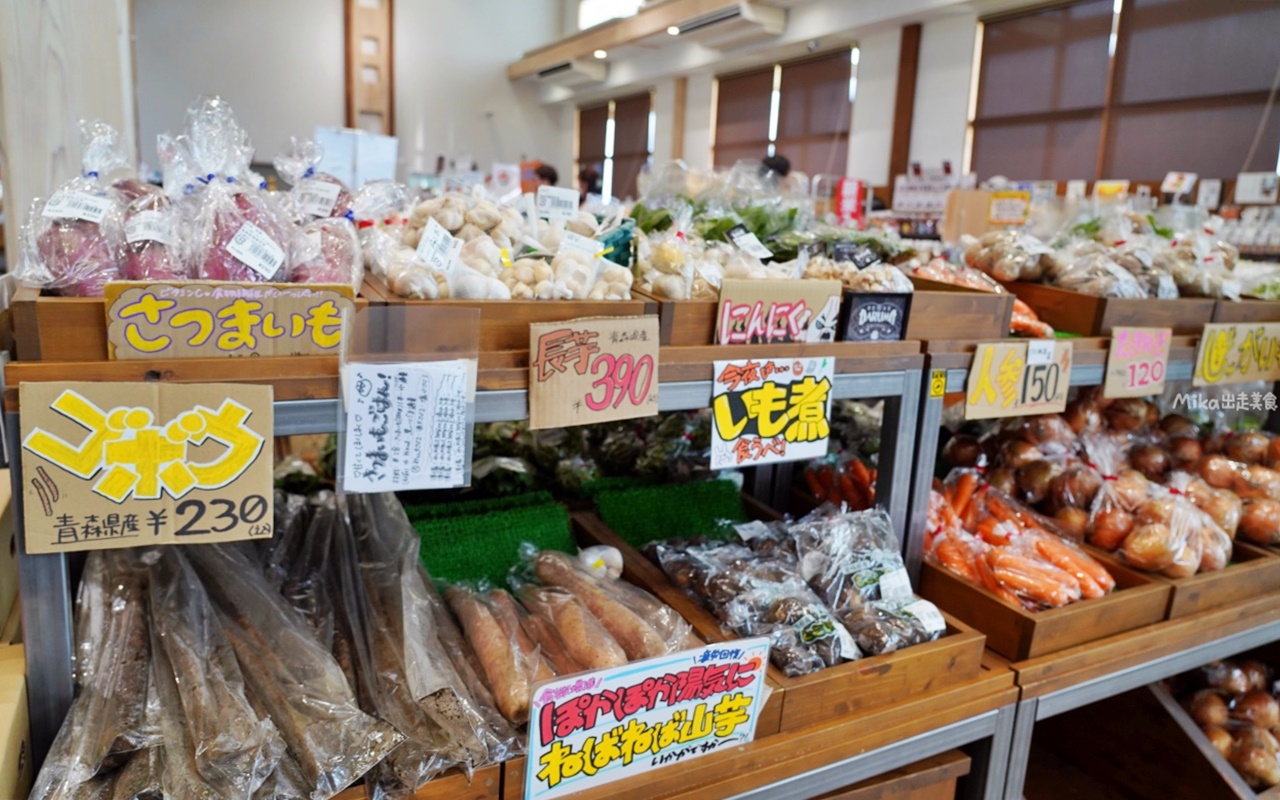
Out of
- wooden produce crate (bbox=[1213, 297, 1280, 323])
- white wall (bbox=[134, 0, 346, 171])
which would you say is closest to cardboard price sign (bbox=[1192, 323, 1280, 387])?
wooden produce crate (bbox=[1213, 297, 1280, 323])

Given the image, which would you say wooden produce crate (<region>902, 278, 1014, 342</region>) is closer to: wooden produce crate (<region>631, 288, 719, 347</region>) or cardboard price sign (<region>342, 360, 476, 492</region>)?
wooden produce crate (<region>631, 288, 719, 347</region>)

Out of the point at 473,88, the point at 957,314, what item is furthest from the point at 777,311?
the point at 473,88

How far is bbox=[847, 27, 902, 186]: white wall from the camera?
702cm

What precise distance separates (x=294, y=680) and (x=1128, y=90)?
6.29 meters

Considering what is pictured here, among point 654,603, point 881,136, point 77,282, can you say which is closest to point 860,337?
point 654,603

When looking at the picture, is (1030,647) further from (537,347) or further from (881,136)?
(881,136)

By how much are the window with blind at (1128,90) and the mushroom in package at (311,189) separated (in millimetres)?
5636

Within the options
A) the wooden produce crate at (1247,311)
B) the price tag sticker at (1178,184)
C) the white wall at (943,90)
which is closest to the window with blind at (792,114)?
the white wall at (943,90)

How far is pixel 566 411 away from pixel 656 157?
366 inches

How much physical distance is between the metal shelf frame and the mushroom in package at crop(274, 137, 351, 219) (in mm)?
386

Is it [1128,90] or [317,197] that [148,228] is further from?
[1128,90]

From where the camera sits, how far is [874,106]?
724 centimetres

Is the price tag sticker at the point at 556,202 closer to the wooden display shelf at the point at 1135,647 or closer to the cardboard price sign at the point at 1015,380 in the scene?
the cardboard price sign at the point at 1015,380

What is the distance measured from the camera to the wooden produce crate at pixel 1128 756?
1646 mm
